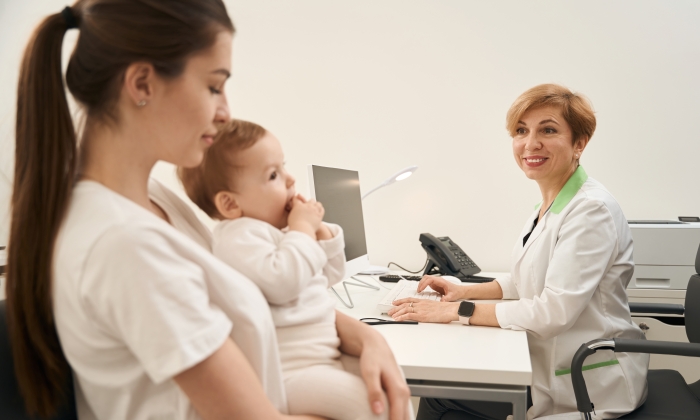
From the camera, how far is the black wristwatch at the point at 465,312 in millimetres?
1539

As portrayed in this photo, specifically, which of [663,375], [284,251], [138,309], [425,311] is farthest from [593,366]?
[138,309]

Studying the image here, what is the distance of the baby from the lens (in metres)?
0.78

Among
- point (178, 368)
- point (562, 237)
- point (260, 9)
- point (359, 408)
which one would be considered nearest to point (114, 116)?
point (178, 368)

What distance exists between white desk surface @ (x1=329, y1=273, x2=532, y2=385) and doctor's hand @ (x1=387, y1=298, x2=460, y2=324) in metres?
0.02

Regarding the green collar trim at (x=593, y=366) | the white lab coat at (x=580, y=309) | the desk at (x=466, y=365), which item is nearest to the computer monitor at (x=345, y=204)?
the desk at (x=466, y=365)

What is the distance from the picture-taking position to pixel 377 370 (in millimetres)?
813

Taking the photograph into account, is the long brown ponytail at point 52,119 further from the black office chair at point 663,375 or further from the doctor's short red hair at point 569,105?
the doctor's short red hair at point 569,105

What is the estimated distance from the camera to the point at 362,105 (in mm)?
2795

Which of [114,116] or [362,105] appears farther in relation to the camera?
[362,105]

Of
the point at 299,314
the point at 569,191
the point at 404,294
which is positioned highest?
the point at 299,314

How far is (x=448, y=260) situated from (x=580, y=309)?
0.84 metres

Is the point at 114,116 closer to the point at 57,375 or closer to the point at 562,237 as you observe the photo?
the point at 57,375

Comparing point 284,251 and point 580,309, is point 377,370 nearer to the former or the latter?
point 284,251

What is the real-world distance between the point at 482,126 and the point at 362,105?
2.10 ft
